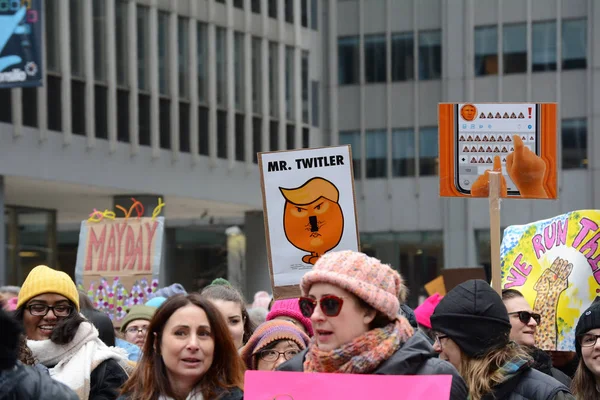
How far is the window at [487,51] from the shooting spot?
153 ft

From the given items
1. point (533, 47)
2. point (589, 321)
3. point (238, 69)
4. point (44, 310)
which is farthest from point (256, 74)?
point (589, 321)

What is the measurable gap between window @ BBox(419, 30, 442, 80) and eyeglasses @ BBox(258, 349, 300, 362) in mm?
41221

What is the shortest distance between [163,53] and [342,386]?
3066cm

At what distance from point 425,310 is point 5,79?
35.0ft

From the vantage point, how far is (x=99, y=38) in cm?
3173

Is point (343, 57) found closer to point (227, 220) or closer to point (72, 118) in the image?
point (227, 220)

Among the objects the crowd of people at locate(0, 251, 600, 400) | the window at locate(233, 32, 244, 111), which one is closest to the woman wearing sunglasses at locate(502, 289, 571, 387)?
A: the crowd of people at locate(0, 251, 600, 400)

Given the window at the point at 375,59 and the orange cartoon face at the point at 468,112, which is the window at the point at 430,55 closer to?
the window at the point at 375,59

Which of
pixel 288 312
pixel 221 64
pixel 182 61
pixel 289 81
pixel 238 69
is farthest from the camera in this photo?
pixel 289 81

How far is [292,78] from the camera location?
40.8 m

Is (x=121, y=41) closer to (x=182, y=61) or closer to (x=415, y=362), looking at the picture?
(x=182, y=61)

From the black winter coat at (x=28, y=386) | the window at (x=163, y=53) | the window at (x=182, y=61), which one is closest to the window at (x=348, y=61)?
the window at (x=182, y=61)

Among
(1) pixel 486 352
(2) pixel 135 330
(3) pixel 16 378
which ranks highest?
(3) pixel 16 378

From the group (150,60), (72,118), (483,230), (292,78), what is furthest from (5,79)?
(483,230)
